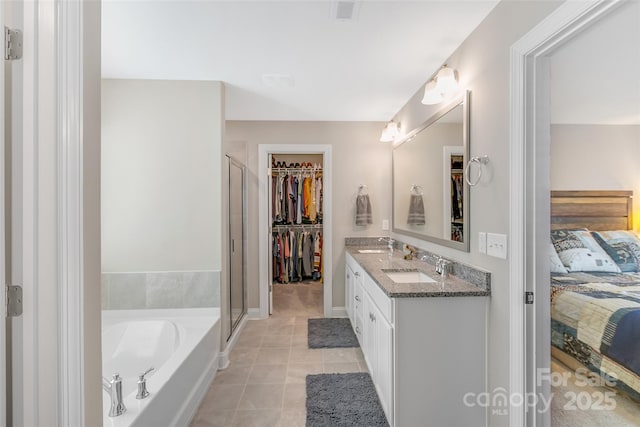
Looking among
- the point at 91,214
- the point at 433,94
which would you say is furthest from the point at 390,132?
the point at 91,214

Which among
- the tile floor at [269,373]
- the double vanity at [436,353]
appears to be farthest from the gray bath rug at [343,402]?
the double vanity at [436,353]

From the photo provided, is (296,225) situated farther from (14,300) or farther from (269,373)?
(14,300)

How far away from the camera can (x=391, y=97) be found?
112 inches

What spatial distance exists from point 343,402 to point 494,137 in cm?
197

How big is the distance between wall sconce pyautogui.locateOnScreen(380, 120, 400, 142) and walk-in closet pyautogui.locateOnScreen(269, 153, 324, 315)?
1.46 meters

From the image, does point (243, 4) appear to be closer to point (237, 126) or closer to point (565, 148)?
point (237, 126)

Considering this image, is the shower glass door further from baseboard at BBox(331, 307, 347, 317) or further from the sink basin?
the sink basin

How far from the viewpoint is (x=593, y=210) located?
7.93 ft

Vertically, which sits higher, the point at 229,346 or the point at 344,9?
the point at 344,9

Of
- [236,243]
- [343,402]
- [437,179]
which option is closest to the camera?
[343,402]

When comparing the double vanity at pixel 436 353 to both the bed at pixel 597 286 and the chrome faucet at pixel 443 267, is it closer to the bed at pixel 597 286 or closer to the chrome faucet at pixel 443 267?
the chrome faucet at pixel 443 267

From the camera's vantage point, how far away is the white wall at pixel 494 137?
1.49m

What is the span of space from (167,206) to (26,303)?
1.83m

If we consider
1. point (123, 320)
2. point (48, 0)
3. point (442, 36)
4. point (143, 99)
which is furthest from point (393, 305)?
point (143, 99)
